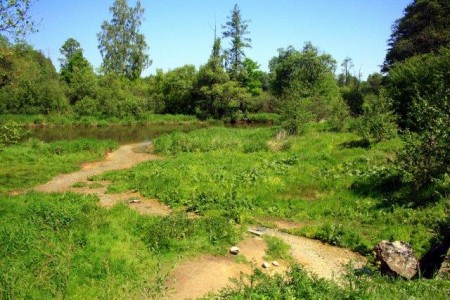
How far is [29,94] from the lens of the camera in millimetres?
47594

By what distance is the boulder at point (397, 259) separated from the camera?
8888 mm

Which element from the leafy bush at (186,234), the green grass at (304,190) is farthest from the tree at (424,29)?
the leafy bush at (186,234)

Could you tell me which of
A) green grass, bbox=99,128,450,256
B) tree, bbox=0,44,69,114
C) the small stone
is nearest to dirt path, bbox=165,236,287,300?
the small stone

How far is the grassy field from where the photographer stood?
7262 millimetres

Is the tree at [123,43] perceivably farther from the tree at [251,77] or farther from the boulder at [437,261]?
the boulder at [437,261]

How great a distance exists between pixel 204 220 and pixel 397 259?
591 centimetres

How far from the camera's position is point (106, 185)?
18.3 metres

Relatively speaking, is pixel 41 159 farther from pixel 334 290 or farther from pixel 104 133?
pixel 334 290

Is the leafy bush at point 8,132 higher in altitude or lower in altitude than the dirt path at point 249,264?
higher

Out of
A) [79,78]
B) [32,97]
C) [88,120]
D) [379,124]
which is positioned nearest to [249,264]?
[379,124]

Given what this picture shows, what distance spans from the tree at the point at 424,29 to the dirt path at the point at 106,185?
29221mm

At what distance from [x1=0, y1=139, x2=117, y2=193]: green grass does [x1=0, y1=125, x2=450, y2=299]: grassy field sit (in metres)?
0.11

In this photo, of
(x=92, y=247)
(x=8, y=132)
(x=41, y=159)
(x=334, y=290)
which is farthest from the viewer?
(x=41, y=159)

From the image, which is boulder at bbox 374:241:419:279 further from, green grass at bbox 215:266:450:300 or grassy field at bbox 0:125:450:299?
green grass at bbox 215:266:450:300
